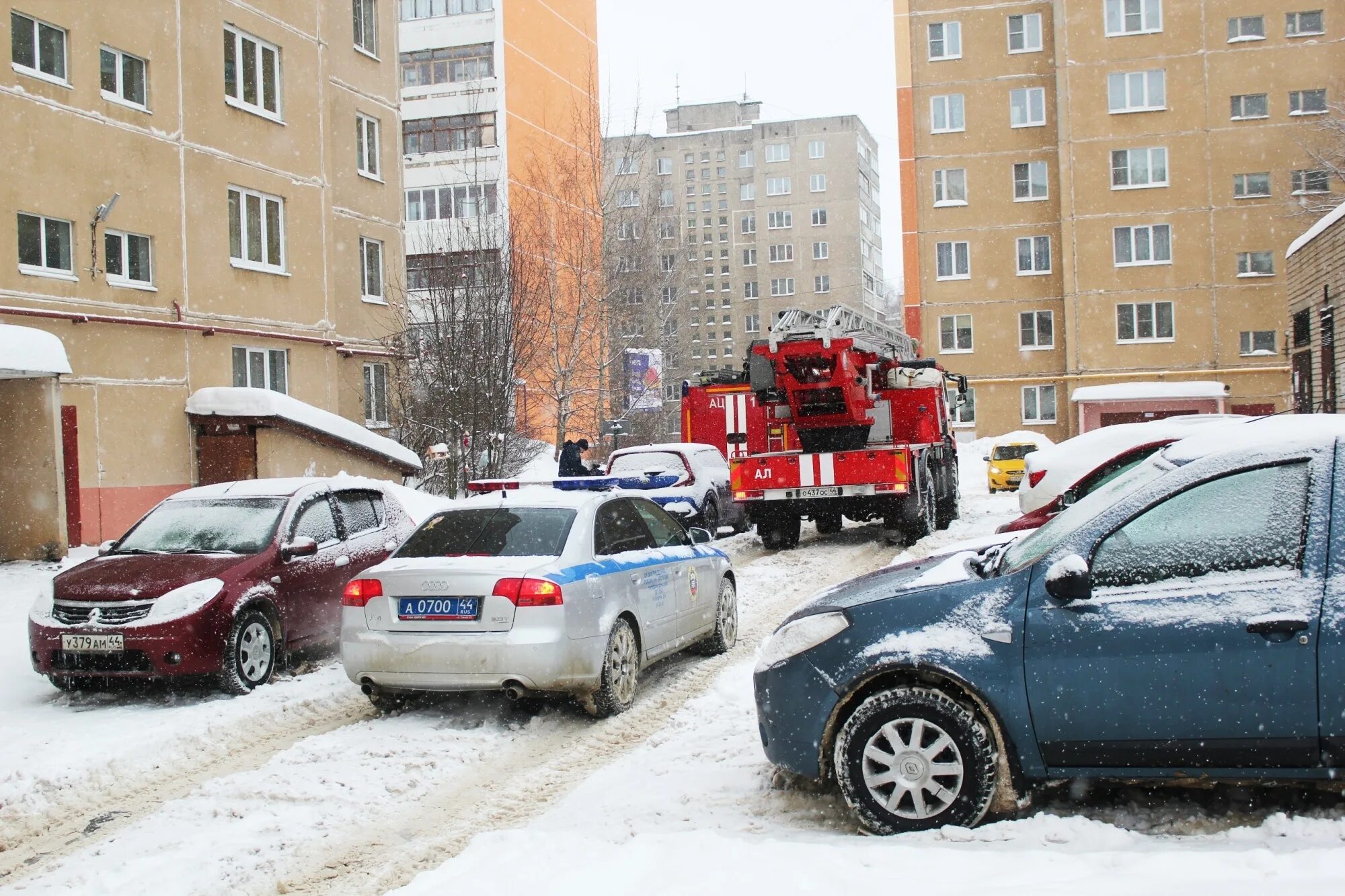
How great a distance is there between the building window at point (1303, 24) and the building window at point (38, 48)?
40504 millimetres

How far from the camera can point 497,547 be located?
734 cm

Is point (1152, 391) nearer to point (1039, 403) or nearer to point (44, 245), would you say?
point (1039, 403)

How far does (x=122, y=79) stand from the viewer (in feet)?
61.2

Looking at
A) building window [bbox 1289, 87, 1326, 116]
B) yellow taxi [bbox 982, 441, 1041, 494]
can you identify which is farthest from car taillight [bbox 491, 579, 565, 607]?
building window [bbox 1289, 87, 1326, 116]

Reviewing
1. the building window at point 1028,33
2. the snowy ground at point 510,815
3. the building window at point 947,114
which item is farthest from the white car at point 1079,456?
the building window at point 1028,33

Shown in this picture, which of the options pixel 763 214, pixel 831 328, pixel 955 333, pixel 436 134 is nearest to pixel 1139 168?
pixel 955 333

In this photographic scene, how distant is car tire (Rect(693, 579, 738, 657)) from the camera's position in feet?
30.0

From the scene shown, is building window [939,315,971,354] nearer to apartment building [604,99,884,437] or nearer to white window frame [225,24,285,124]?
white window frame [225,24,285,124]

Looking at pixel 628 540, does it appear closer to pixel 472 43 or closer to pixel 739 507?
pixel 739 507

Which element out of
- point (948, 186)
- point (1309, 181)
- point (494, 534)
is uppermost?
point (948, 186)

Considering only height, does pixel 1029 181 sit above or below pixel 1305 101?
below

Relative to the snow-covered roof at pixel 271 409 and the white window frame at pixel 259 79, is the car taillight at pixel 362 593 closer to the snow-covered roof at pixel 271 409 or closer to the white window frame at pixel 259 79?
the snow-covered roof at pixel 271 409

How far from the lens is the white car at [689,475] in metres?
16.8

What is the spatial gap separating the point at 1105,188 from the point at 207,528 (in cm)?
4058
